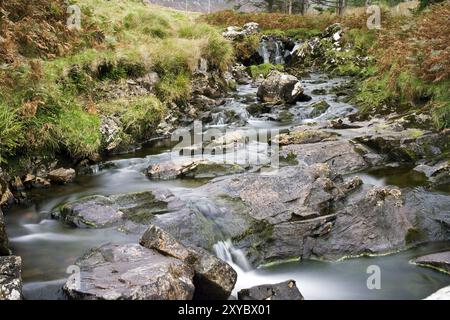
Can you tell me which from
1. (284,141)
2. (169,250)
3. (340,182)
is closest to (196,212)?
(169,250)

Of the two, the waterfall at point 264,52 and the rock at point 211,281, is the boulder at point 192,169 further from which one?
the waterfall at point 264,52

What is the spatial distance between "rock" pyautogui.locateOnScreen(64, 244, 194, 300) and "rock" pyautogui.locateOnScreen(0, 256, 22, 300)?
0.46m

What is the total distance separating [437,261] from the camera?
17.8 ft

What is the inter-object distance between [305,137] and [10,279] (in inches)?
285

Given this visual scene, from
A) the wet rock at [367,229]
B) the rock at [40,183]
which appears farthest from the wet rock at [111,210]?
the wet rock at [367,229]

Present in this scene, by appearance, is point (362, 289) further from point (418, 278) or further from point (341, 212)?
point (341, 212)

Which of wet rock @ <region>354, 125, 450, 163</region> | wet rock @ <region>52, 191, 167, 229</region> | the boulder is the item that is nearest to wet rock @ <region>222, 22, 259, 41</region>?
wet rock @ <region>354, 125, 450, 163</region>

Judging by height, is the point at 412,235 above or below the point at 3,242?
below

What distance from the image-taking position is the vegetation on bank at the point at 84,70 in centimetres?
799

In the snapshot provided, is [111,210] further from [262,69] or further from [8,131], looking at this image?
[262,69]

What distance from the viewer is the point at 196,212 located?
6.25 m

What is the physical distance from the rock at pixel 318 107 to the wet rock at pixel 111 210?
23.7 feet

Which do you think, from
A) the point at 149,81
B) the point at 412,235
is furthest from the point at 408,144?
the point at 149,81
